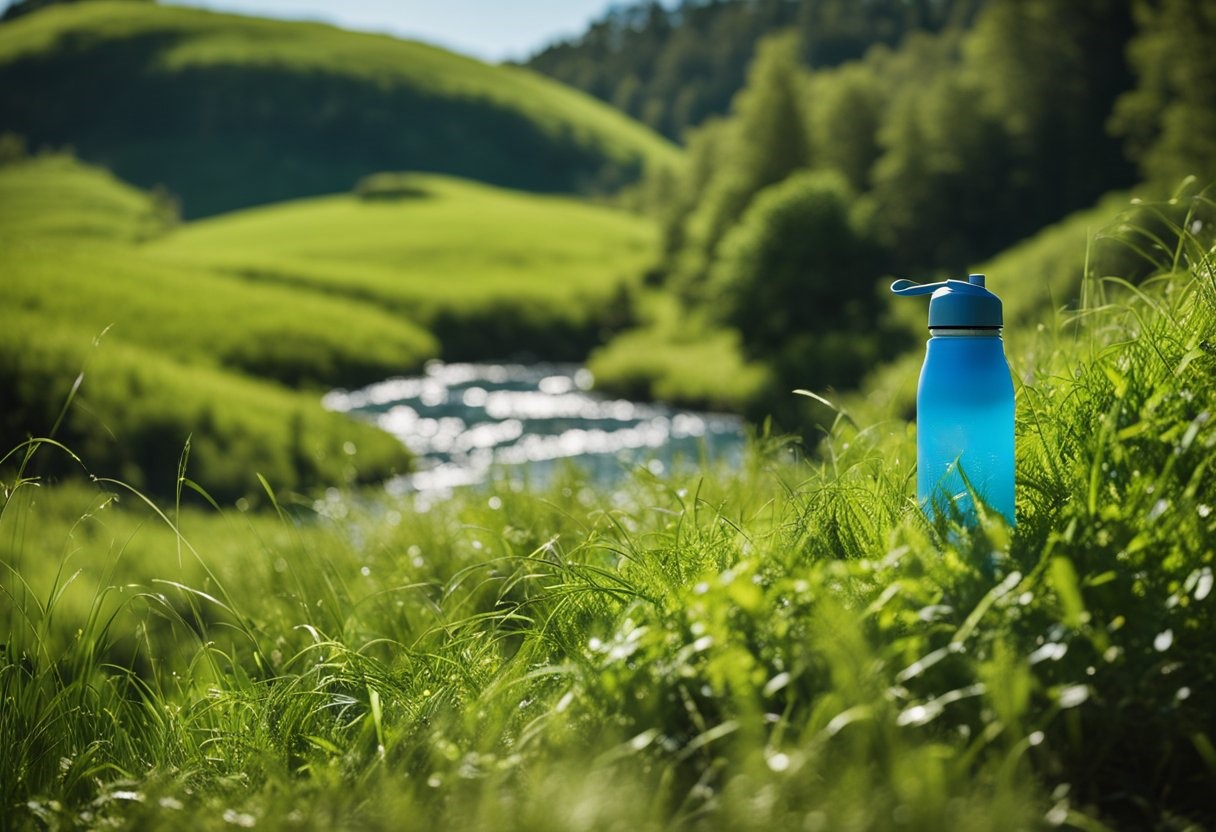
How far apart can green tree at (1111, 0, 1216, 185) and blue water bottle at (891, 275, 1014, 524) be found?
99.3 feet

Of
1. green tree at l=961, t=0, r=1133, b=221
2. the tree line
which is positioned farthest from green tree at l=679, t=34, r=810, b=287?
green tree at l=961, t=0, r=1133, b=221

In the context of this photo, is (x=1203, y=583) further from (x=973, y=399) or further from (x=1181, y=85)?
(x=1181, y=85)

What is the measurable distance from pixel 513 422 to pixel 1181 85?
2521 centimetres

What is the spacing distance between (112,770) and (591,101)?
13060 centimetres

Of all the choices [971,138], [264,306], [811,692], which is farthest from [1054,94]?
[811,692]

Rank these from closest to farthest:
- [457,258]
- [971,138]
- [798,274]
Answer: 1. [798,274]
2. [971,138]
3. [457,258]

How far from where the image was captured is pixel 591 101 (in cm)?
12600

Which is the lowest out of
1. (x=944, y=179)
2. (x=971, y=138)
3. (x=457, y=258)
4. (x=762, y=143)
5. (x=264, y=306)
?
(x=457, y=258)

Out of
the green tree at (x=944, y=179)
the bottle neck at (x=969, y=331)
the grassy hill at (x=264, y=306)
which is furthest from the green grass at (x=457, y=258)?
the bottle neck at (x=969, y=331)

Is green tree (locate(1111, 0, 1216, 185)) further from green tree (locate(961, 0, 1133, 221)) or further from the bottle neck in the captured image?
the bottle neck

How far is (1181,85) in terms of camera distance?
32031 millimetres

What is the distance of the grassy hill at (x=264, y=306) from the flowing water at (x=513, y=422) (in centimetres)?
146

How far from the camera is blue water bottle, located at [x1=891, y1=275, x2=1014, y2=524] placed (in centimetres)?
245

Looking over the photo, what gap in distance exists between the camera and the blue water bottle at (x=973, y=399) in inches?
96.3
